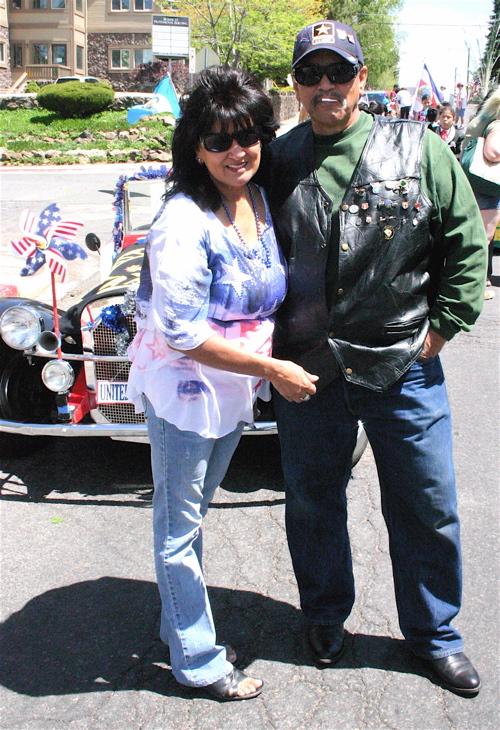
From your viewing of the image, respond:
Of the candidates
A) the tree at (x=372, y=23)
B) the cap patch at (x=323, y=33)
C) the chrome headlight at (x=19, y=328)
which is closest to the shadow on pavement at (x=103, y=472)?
the chrome headlight at (x=19, y=328)

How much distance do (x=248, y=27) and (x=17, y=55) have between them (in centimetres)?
2203

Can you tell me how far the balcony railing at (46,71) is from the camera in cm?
4525

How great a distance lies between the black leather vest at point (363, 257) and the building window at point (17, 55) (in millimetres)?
49922

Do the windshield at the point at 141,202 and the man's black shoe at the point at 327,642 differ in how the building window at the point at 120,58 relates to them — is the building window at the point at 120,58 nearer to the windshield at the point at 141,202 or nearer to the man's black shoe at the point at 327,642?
the windshield at the point at 141,202

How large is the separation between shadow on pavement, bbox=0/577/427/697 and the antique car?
2.87ft

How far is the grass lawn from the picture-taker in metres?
23.2

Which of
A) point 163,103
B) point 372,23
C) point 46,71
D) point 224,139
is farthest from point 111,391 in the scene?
point 372,23

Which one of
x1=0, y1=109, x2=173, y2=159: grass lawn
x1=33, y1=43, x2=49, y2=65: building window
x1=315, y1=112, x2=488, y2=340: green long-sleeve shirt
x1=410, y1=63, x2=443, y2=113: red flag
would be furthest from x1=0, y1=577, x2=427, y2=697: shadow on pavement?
x1=33, y1=43, x2=49, y2=65: building window

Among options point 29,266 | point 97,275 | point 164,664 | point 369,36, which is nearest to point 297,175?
point 164,664

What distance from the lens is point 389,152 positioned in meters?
2.19

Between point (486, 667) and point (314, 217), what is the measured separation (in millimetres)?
1617

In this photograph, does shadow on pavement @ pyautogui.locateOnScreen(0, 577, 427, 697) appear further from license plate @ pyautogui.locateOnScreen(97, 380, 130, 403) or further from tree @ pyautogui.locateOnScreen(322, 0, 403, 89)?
tree @ pyautogui.locateOnScreen(322, 0, 403, 89)

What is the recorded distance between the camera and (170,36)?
19453 mm

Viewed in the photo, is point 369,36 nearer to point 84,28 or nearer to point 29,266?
point 84,28
